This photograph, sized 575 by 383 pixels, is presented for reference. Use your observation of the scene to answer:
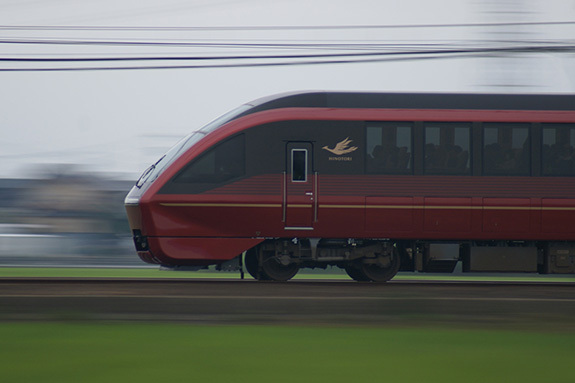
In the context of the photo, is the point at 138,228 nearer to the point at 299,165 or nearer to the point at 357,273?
the point at 299,165

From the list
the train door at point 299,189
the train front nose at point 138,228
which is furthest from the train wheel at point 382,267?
the train front nose at point 138,228

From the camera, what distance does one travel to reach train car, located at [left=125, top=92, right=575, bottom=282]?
14.0 m

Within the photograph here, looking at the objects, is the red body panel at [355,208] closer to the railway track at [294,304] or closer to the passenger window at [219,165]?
the passenger window at [219,165]

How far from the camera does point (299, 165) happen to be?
1418 cm

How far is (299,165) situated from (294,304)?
3865 millimetres

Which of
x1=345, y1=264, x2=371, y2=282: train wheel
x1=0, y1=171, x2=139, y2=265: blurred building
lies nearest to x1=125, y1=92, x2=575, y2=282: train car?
x1=345, y1=264, x2=371, y2=282: train wheel

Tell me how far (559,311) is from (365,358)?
448 cm

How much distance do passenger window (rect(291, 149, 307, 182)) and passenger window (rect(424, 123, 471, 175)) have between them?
2140 mm

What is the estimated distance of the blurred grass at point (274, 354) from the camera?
639 centimetres

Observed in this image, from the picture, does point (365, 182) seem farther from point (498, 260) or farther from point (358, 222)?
point (498, 260)

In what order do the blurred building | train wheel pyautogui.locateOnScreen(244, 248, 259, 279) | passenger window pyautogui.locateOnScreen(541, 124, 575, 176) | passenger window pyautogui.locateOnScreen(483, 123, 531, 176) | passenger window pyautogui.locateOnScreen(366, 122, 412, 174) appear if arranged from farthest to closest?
the blurred building, train wheel pyautogui.locateOnScreen(244, 248, 259, 279), passenger window pyautogui.locateOnScreen(541, 124, 575, 176), passenger window pyautogui.locateOnScreen(483, 123, 531, 176), passenger window pyautogui.locateOnScreen(366, 122, 412, 174)

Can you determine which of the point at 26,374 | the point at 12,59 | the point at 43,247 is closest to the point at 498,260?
the point at 26,374

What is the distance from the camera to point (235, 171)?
1405cm

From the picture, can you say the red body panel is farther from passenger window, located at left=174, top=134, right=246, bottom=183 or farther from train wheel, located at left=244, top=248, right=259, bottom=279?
train wheel, located at left=244, top=248, right=259, bottom=279
